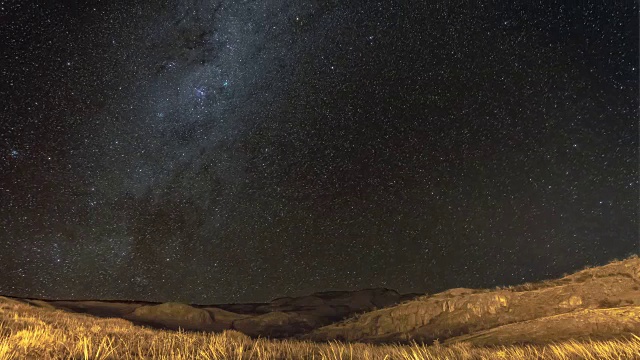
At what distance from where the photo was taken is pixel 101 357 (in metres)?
4.96

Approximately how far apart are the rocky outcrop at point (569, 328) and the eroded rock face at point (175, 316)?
29.4 m

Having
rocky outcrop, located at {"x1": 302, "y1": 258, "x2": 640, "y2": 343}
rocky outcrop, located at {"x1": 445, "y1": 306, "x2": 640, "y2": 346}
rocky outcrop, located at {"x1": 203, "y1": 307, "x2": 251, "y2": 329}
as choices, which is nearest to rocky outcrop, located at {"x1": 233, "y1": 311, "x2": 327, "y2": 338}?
rocky outcrop, located at {"x1": 203, "y1": 307, "x2": 251, "y2": 329}

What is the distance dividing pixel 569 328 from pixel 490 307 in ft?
30.1

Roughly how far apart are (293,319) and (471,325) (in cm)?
2437

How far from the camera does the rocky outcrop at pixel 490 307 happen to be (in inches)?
826

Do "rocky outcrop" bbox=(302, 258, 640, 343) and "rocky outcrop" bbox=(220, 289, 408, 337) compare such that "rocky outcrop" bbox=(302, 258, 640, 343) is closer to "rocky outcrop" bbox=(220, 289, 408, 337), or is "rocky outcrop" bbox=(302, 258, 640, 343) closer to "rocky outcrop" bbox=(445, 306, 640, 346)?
"rocky outcrop" bbox=(445, 306, 640, 346)

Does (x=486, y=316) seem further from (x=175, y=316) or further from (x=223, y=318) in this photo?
(x=175, y=316)

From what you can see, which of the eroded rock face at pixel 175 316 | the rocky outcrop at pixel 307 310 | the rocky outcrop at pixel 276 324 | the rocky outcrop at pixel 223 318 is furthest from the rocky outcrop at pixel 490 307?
the eroded rock face at pixel 175 316

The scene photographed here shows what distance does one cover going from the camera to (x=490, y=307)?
25.5 metres

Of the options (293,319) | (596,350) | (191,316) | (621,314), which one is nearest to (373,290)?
(293,319)

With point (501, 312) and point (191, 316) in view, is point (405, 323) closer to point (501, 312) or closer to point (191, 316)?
point (501, 312)

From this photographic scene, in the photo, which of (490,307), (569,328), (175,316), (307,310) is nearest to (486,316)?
(490,307)

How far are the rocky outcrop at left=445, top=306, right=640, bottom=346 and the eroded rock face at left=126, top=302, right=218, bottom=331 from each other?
2939 centimetres

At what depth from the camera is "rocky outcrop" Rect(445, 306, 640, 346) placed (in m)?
14.9
